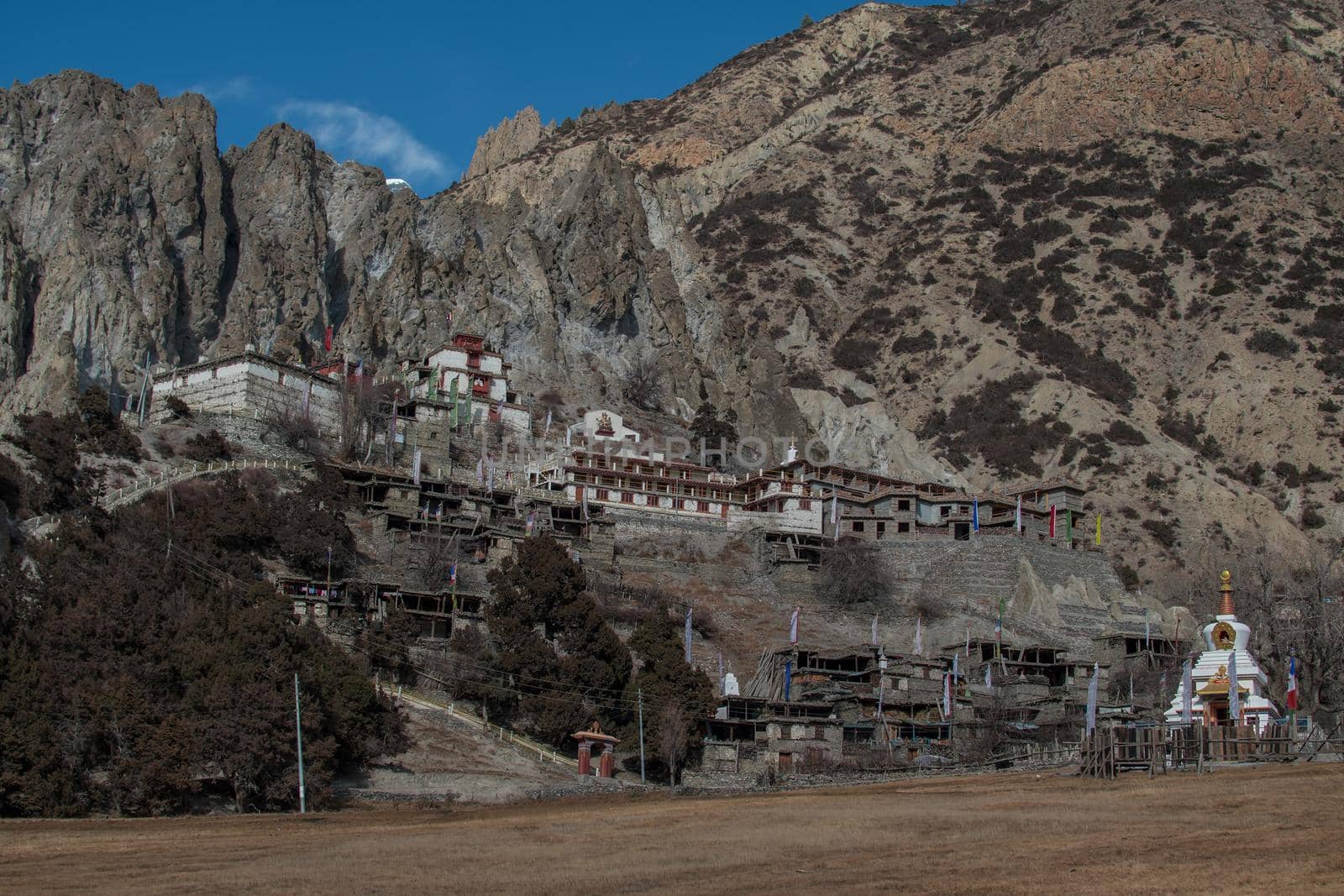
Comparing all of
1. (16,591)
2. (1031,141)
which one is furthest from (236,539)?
(1031,141)

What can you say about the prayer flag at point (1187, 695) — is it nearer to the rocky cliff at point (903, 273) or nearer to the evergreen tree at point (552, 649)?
the evergreen tree at point (552, 649)

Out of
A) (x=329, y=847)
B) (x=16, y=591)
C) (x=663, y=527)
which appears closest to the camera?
(x=329, y=847)

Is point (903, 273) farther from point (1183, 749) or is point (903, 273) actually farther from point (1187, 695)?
point (1183, 749)

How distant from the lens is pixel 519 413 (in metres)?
105

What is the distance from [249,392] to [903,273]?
294ft

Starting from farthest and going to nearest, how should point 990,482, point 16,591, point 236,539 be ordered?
point 990,482
point 236,539
point 16,591

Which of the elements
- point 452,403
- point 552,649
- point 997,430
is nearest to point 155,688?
point 552,649

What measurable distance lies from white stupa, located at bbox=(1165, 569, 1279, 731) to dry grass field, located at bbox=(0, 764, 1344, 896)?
7807 mm

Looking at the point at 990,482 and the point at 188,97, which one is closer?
the point at 990,482

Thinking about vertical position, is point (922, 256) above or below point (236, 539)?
above

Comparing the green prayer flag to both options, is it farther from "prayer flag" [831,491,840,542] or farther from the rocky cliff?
"prayer flag" [831,491,840,542]

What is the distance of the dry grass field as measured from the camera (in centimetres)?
2783

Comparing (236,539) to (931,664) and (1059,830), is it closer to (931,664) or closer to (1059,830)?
(931,664)

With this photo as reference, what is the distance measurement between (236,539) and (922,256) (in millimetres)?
108734
